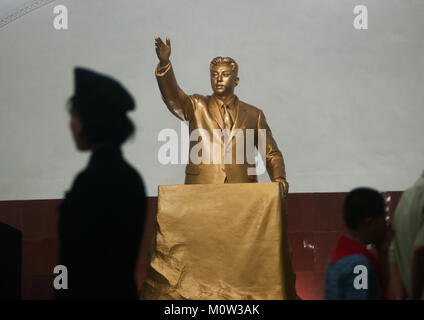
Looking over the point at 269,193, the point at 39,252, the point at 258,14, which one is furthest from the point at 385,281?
the point at 258,14

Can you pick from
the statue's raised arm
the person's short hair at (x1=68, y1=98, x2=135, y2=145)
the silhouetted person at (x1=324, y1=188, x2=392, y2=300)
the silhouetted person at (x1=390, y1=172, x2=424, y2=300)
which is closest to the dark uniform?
the person's short hair at (x1=68, y1=98, x2=135, y2=145)

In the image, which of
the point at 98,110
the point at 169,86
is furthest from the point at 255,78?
the point at 169,86

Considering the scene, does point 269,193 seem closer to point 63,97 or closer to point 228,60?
point 228,60

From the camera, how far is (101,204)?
5.27 metres

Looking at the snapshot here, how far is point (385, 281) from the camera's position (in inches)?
90.6

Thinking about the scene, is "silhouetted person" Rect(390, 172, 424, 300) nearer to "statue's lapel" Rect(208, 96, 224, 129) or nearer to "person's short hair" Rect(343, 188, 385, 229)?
"person's short hair" Rect(343, 188, 385, 229)

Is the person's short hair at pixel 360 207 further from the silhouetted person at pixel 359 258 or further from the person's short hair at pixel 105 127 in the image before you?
the person's short hair at pixel 105 127

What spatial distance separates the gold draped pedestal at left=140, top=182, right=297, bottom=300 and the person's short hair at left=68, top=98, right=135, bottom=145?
2037mm

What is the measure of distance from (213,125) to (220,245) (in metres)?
1.11

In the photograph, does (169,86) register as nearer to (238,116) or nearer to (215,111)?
(215,111)

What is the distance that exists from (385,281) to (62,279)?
329cm

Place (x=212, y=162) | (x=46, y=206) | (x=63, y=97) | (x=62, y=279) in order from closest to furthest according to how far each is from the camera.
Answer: (x=212, y=162) → (x=62, y=279) → (x=46, y=206) → (x=63, y=97)

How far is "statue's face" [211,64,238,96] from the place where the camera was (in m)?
4.39

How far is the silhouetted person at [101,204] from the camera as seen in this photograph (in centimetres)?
485
